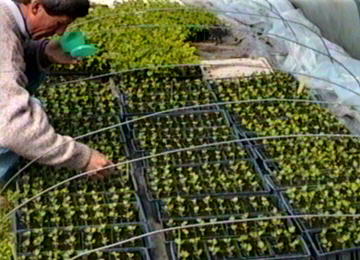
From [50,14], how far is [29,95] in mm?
397

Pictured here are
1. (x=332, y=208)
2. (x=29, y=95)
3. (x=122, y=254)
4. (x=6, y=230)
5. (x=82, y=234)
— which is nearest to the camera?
(x=29, y=95)

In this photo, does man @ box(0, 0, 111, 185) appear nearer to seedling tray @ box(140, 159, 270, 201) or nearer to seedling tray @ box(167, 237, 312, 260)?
seedling tray @ box(167, 237, 312, 260)

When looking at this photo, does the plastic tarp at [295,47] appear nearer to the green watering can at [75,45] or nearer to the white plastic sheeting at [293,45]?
the white plastic sheeting at [293,45]

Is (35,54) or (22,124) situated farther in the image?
(35,54)

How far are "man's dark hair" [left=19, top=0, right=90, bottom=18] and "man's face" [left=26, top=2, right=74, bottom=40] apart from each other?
3 cm

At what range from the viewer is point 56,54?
4465mm

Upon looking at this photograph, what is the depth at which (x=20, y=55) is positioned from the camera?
12.5 ft

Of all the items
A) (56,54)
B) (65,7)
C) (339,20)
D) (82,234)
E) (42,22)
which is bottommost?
(339,20)

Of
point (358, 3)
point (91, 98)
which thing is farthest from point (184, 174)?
point (358, 3)

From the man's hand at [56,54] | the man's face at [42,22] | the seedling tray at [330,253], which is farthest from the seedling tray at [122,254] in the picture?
the man's hand at [56,54]

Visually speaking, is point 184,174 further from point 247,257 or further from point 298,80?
point 298,80

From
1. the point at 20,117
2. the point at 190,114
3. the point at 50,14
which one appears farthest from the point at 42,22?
the point at 190,114

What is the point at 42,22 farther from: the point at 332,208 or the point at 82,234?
the point at 332,208

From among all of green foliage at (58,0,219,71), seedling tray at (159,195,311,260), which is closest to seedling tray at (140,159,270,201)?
seedling tray at (159,195,311,260)
